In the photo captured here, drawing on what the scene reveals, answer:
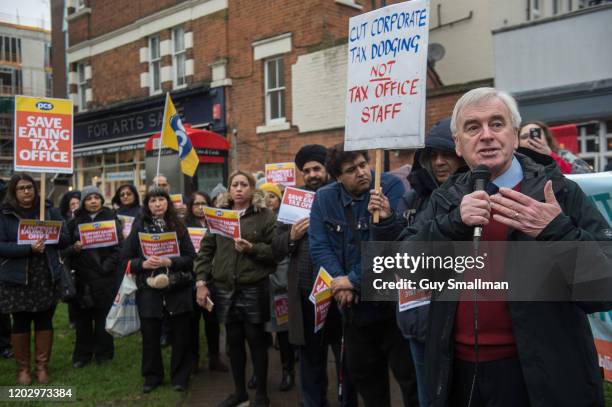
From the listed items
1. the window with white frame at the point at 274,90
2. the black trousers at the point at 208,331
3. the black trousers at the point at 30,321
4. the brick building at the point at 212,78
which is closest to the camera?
the black trousers at the point at 30,321

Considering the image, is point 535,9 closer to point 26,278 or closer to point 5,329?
point 26,278

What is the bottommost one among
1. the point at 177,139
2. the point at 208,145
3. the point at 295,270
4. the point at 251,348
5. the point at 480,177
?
the point at 251,348

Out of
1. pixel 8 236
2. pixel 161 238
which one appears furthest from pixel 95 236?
pixel 161 238

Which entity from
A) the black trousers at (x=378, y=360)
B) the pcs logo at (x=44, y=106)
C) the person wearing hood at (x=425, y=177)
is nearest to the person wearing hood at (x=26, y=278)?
the pcs logo at (x=44, y=106)

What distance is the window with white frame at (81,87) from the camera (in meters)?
21.0

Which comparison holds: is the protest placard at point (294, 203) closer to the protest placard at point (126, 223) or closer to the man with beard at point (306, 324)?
the man with beard at point (306, 324)

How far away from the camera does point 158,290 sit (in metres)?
5.20

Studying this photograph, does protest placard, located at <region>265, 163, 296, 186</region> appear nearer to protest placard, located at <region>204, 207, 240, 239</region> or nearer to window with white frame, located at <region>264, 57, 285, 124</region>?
protest placard, located at <region>204, 207, 240, 239</region>

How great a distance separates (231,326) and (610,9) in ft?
27.0

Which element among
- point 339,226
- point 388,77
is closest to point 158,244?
point 339,226

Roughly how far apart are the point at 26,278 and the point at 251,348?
235 cm

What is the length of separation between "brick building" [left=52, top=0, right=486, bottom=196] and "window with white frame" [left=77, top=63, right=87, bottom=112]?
1.5 inches

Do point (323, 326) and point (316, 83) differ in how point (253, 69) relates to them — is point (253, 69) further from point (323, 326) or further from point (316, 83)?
point (323, 326)

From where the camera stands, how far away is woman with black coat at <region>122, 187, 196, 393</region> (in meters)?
5.19
